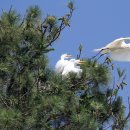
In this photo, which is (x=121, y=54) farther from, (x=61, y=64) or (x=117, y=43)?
(x=61, y=64)

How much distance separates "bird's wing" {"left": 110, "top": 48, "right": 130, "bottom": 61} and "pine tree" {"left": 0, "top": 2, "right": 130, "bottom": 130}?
865mm

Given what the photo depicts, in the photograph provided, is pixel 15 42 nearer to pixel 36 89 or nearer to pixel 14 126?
pixel 36 89

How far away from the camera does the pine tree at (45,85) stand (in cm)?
375

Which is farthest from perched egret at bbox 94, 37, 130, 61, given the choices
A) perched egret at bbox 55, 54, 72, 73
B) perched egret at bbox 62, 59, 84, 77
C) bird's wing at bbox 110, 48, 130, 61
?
perched egret at bbox 62, 59, 84, 77

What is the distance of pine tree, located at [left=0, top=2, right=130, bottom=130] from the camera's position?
3752 millimetres

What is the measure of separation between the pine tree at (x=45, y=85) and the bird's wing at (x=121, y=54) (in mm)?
865

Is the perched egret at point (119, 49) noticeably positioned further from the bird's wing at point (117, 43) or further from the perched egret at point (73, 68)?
the perched egret at point (73, 68)

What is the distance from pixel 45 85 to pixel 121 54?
1.36 m

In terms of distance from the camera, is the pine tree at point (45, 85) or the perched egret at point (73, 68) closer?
the pine tree at point (45, 85)

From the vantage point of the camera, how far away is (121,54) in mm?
5305

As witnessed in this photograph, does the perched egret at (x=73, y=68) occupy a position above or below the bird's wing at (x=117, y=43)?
below

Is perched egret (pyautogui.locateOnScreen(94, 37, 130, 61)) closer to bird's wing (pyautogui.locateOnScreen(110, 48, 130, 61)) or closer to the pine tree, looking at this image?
bird's wing (pyautogui.locateOnScreen(110, 48, 130, 61))

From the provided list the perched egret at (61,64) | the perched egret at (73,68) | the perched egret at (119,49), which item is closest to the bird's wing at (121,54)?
the perched egret at (119,49)

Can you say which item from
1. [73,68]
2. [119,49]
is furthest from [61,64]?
[119,49]
